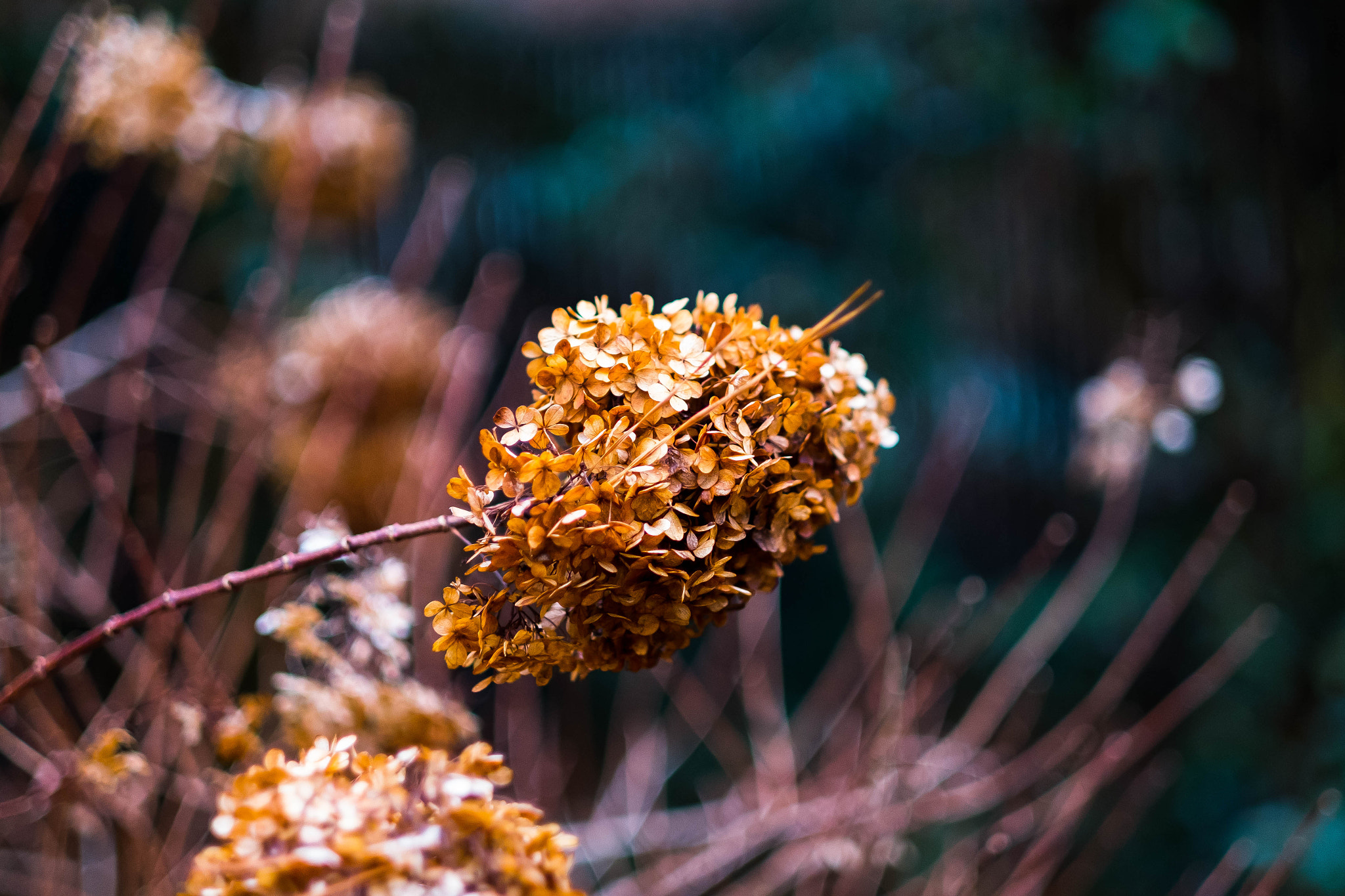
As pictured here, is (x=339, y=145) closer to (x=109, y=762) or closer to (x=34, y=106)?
(x=34, y=106)

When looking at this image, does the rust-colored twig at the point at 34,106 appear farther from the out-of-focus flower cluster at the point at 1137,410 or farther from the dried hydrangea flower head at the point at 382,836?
the out-of-focus flower cluster at the point at 1137,410

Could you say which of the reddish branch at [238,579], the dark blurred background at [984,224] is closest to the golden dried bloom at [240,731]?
the reddish branch at [238,579]

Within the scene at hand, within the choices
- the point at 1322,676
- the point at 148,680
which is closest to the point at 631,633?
the point at 148,680

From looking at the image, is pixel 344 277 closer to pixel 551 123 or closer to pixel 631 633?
pixel 551 123

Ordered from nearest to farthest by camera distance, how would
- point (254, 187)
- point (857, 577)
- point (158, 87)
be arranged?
point (158, 87), point (857, 577), point (254, 187)

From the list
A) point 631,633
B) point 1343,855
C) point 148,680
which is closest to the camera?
point 631,633
